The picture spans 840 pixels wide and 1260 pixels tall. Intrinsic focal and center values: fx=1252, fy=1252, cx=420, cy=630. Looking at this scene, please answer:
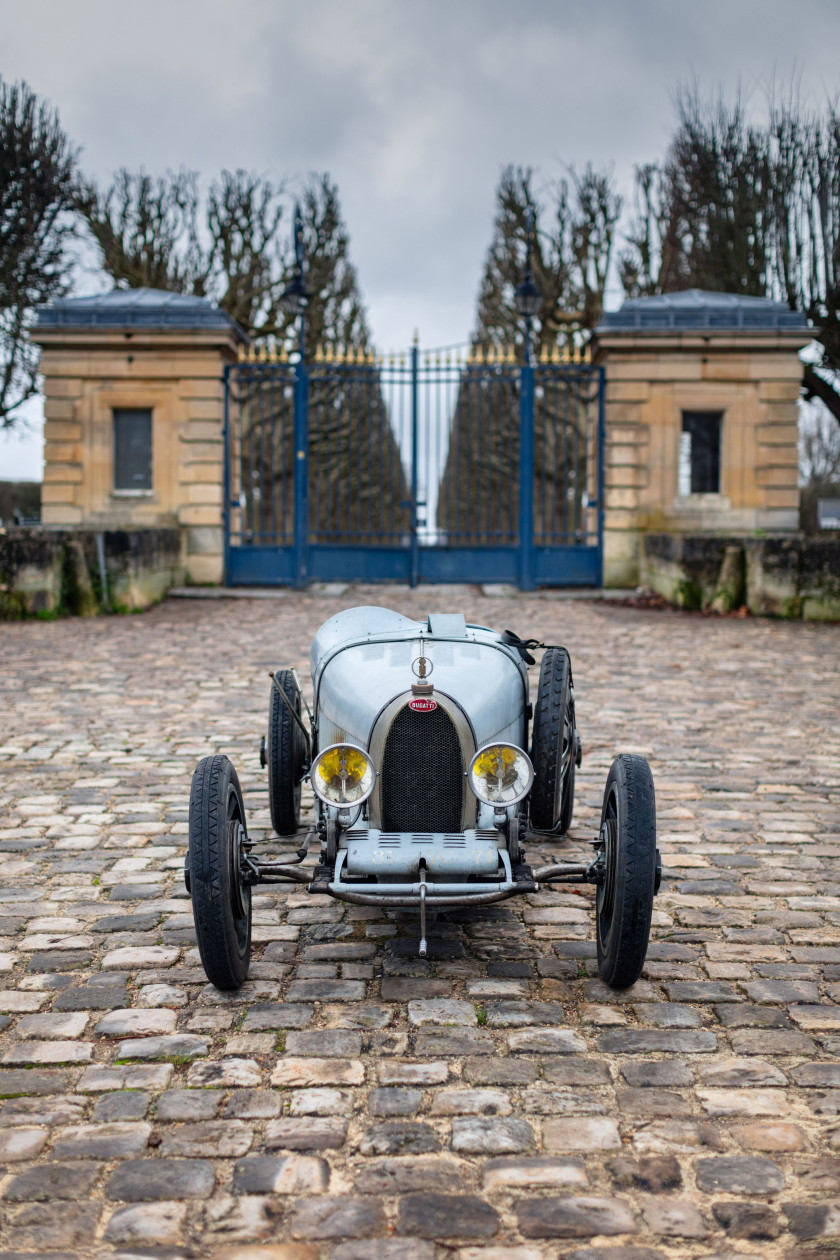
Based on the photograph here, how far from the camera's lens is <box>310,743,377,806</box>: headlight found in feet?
12.3

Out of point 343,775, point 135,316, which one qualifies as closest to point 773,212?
point 135,316

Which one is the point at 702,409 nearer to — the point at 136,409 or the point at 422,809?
the point at 136,409

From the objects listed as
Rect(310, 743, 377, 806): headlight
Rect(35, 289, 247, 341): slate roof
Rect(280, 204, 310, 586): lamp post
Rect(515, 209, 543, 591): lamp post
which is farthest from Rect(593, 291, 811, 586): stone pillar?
Rect(310, 743, 377, 806): headlight

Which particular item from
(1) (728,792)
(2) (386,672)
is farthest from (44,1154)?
(1) (728,792)

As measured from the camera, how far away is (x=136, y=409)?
17.2 meters

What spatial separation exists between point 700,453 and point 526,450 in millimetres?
2475

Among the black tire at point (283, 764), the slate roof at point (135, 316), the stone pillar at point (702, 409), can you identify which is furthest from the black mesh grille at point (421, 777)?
the slate roof at point (135, 316)

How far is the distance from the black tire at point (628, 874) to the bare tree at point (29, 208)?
809 inches

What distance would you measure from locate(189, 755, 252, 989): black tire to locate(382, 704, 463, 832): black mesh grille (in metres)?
0.48

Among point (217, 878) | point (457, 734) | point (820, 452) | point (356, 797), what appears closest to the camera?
point (217, 878)

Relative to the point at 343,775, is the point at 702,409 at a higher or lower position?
higher

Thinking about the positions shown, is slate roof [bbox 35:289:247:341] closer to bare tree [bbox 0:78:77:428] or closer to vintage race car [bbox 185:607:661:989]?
bare tree [bbox 0:78:77:428]

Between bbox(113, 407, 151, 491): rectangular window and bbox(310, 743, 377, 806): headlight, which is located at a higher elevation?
bbox(113, 407, 151, 491): rectangular window

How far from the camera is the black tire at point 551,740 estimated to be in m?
4.62
